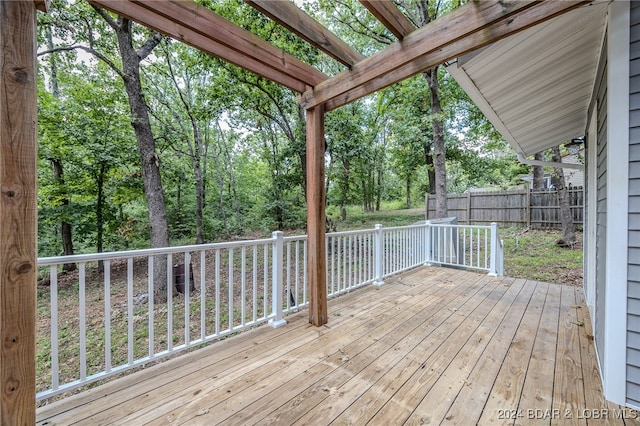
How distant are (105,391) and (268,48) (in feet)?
8.79

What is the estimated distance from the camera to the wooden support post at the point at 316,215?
9.05 ft

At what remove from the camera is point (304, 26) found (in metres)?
1.86

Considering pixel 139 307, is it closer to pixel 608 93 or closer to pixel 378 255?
pixel 378 255

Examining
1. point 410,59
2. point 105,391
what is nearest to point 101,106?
point 105,391

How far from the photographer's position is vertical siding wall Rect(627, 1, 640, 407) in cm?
159

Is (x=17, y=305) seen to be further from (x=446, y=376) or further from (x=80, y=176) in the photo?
(x=80, y=176)

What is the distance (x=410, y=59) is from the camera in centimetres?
194

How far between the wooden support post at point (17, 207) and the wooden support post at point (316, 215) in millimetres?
1951

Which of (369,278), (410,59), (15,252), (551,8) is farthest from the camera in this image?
(369,278)

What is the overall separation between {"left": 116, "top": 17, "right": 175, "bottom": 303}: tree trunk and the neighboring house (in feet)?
17.0

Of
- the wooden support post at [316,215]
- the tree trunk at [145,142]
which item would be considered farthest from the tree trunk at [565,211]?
the tree trunk at [145,142]

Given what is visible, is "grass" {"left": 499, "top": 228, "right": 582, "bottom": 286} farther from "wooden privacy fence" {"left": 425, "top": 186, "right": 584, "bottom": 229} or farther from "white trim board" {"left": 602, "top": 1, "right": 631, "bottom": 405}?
"white trim board" {"left": 602, "top": 1, "right": 631, "bottom": 405}

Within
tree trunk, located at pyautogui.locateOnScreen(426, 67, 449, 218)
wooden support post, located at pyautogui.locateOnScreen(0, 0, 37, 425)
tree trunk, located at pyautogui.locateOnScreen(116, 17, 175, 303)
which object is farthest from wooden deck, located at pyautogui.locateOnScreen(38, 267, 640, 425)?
tree trunk, located at pyautogui.locateOnScreen(116, 17, 175, 303)

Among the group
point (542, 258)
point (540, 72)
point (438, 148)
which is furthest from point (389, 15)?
point (542, 258)
